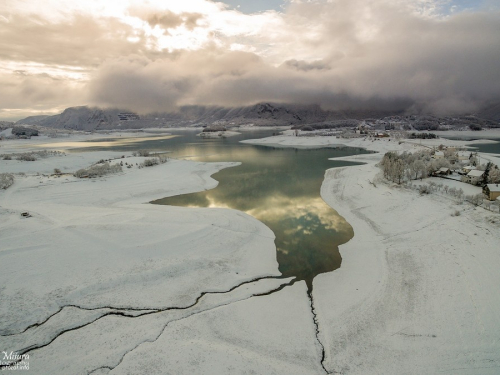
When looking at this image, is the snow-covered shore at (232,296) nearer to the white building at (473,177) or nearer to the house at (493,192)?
the house at (493,192)

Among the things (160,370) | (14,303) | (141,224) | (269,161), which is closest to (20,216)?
(141,224)

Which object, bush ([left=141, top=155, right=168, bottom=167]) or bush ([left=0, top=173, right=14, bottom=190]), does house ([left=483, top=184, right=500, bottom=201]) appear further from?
bush ([left=0, top=173, right=14, bottom=190])

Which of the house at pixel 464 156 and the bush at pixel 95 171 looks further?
the house at pixel 464 156

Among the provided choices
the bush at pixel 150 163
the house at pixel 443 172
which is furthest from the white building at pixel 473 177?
the bush at pixel 150 163

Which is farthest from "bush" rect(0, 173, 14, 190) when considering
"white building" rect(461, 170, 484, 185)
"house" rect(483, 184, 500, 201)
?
"white building" rect(461, 170, 484, 185)

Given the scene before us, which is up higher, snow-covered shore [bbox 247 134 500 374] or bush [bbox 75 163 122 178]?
bush [bbox 75 163 122 178]

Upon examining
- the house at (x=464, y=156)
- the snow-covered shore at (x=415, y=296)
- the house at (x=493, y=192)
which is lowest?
the snow-covered shore at (x=415, y=296)

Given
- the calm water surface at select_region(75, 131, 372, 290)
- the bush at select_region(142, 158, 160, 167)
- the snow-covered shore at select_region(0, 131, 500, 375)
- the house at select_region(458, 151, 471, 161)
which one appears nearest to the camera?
the snow-covered shore at select_region(0, 131, 500, 375)

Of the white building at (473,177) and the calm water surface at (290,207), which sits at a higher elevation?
the white building at (473,177)
